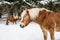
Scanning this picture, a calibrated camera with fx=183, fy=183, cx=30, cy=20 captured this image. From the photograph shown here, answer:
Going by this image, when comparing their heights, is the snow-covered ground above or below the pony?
below

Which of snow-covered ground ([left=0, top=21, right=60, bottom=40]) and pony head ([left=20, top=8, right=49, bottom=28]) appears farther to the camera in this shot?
snow-covered ground ([left=0, top=21, right=60, bottom=40])

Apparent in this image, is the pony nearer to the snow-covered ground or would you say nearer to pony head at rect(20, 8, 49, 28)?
pony head at rect(20, 8, 49, 28)

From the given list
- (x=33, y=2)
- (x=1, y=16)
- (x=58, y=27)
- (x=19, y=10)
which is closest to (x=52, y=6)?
(x=33, y=2)

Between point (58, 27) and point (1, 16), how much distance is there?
11212 millimetres

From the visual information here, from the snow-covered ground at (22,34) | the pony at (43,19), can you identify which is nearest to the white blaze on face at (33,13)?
the pony at (43,19)

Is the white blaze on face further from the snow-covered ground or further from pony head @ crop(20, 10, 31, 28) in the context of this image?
the snow-covered ground

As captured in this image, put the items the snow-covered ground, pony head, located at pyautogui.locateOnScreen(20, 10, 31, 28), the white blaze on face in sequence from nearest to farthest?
pony head, located at pyautogui.locateOnScreen(20, 10, 31, 28) < the white blaze on face < the snow-covered ground

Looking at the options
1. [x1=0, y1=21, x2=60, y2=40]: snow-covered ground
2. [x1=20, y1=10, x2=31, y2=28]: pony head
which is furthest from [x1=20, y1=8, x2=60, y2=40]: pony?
[x1=0, y1=21, x2=60, y2=40]: snow-covered ground

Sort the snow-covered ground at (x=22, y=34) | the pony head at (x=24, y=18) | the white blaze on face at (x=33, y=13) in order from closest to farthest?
1. the pony head at (x=24, y=18)
2. the white blaze on face at (x=33, y=13)
3. the snow-covered ground at (x=22, y=34)

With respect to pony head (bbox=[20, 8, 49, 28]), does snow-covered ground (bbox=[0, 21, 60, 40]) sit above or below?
below

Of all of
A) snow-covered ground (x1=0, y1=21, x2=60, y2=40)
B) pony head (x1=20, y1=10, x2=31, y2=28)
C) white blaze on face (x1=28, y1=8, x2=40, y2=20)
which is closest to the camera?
pony head (x1=20, y1=10, x2=31, y2=28)

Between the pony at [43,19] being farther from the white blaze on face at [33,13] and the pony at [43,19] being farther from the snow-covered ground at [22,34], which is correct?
the snow-covered ground at [22,34]

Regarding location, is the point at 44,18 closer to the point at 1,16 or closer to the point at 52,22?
the point at 52,22

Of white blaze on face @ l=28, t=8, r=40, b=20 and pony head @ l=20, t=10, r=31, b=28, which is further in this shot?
white blaze on face @ l=28, t=8, r=40, b=20
